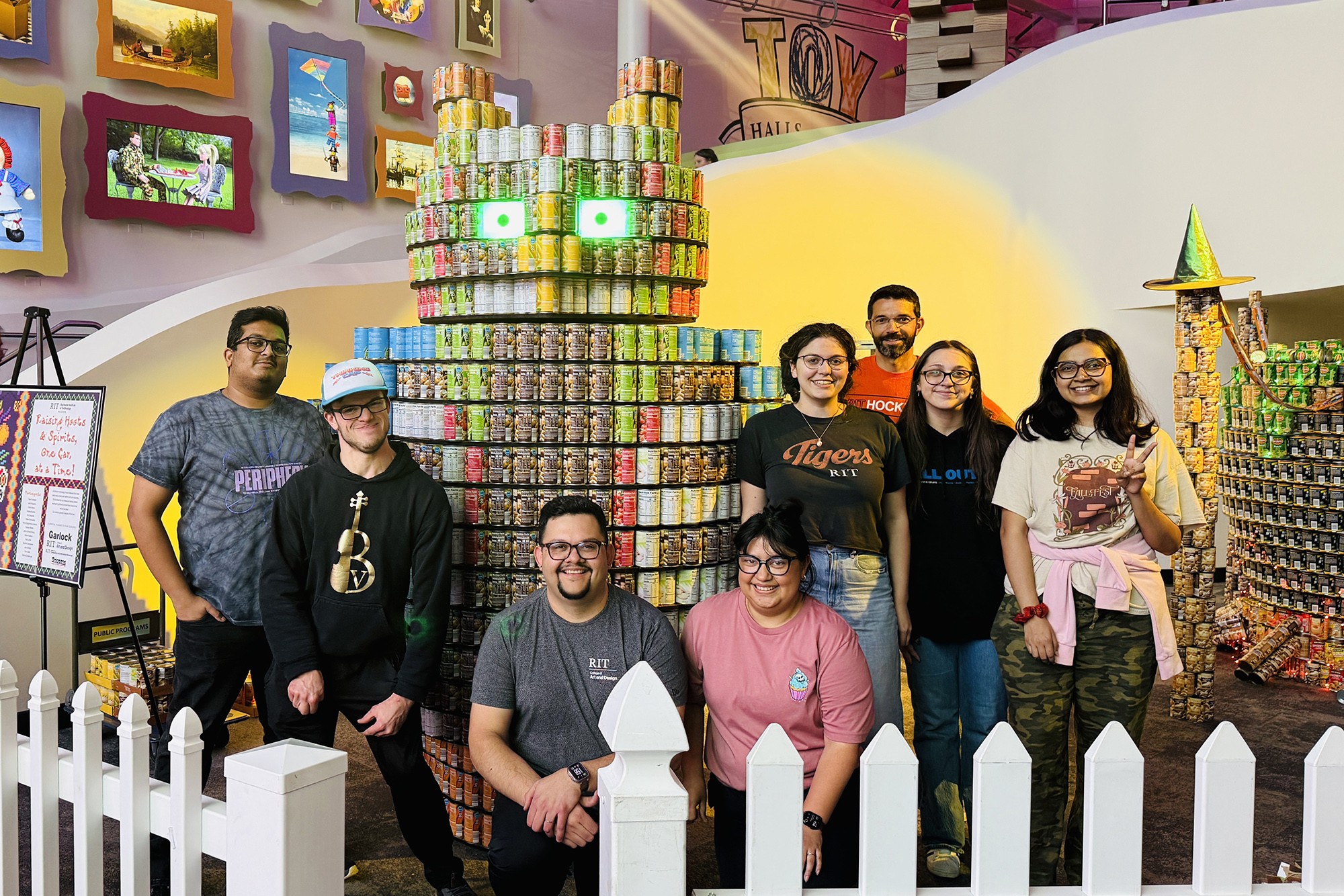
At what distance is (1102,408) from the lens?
8.76ft

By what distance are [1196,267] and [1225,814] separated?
13.3 ft

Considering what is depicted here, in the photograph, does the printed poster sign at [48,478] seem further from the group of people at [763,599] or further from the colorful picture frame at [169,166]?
the colorful picture frame at [169,166]

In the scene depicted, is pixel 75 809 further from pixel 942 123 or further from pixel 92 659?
pixel 942 123

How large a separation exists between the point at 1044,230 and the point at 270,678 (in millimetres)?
6135

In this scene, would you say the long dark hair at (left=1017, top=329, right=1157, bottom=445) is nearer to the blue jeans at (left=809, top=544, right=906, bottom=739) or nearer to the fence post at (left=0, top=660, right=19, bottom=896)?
the blue jeans at (left=809, top=544, right=906, bottom=739)

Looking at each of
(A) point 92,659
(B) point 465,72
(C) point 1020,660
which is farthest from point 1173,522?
(A) point 92,659

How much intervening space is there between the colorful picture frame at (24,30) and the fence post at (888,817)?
5860mm

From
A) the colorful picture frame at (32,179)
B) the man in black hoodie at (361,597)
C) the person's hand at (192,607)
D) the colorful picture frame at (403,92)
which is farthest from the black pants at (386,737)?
the colorful picture frame at (403,92)

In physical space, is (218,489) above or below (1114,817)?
above

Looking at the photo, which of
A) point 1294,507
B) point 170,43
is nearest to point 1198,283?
point 1294,507

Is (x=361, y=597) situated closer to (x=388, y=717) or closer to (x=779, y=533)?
(x=388, y=717)

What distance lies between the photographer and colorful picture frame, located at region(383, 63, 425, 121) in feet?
23.7

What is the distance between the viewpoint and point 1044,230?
7.27 metres

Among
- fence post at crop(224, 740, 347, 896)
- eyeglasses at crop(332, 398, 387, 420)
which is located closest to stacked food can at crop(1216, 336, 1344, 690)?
eyeglasses at crop(332, 398, 387, 420)
